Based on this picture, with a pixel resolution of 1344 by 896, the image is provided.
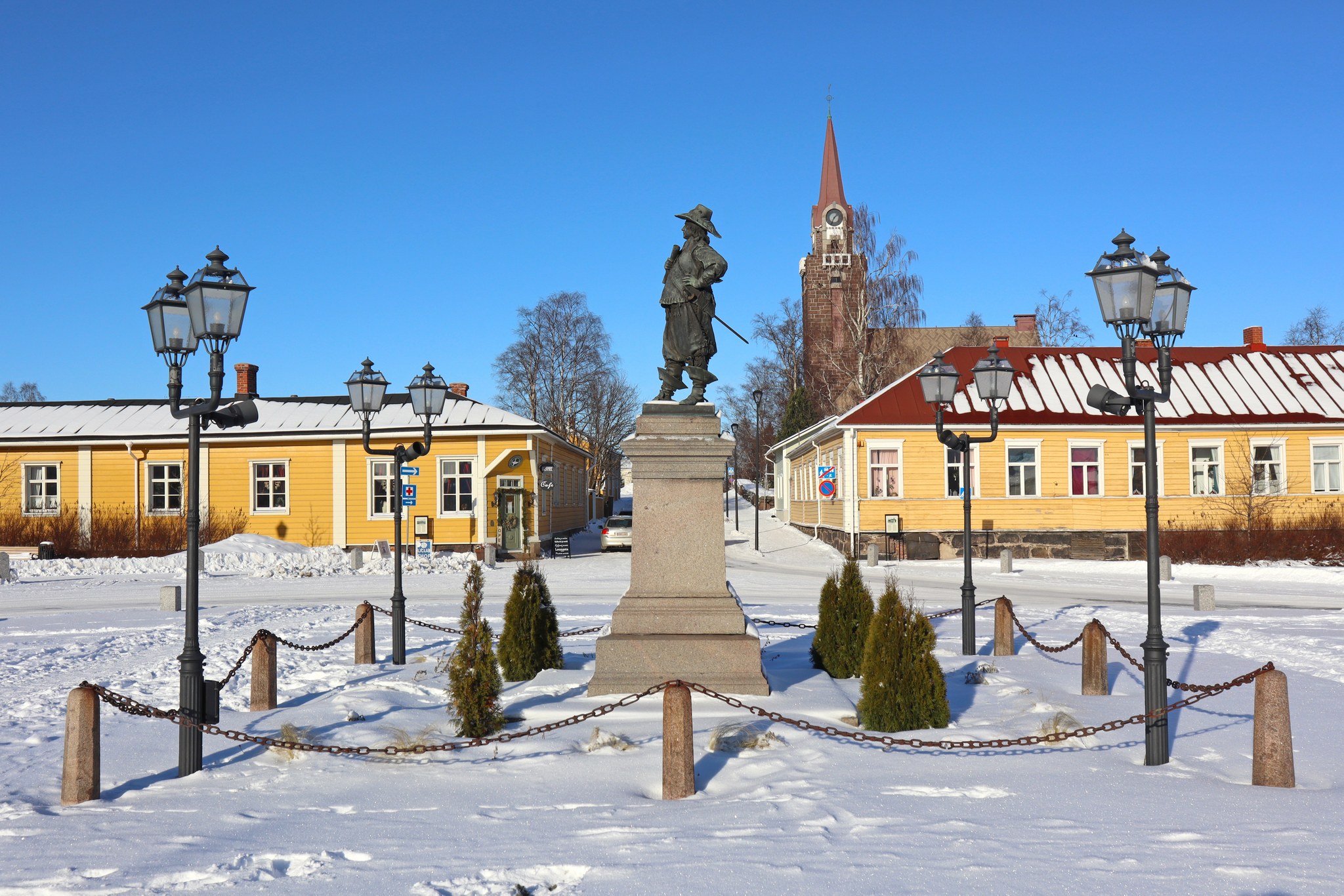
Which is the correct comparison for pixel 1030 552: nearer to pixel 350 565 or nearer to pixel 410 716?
pixel 350 565

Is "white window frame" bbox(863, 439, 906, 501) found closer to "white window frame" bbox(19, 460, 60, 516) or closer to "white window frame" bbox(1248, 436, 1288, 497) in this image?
"white window frame" bbox(1248, 436, 1288, 497)

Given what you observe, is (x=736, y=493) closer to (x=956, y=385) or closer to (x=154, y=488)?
(x=154, y=488)

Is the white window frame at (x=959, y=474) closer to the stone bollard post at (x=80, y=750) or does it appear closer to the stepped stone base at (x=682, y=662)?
the stepped stone base at (x=682, y=662)

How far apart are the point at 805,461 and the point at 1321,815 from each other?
33.5m

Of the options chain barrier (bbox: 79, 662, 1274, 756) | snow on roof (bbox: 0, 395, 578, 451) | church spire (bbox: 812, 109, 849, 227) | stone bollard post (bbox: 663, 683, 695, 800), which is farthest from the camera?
church spire (bbox: 812, 109, 849, 227)

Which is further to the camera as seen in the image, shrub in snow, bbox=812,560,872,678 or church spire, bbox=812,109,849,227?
church spire, bbox=812,109,849,227

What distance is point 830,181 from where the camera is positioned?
81.5 m

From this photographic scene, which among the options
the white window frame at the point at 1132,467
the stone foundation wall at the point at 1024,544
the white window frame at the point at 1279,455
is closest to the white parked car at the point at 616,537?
the stone foundation wall at the point at 1024,544

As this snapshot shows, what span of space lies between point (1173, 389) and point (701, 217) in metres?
24.8

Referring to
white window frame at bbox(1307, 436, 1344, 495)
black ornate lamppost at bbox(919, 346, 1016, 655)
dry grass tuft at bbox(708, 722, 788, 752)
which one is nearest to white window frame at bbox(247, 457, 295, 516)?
black ornate lamppost at bbox(919, 346, 1016, 655)

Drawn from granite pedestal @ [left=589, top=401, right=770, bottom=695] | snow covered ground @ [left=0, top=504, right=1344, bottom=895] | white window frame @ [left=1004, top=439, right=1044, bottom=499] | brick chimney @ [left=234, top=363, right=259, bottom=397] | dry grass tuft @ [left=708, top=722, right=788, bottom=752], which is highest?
brick chimney @ [left=234, top=363, right=259, bottom=397]

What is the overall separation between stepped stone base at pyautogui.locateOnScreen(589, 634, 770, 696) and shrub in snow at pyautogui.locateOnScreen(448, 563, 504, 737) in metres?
1.20

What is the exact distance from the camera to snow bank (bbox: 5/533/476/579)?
80.4 feet

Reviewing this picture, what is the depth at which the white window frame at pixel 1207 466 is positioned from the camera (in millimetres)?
28922
